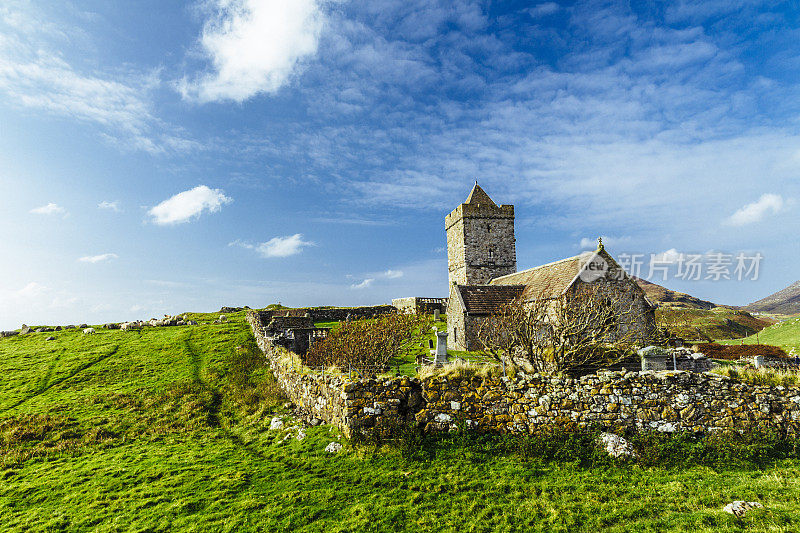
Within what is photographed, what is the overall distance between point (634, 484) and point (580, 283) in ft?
72.2

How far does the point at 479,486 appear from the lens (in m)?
9.55

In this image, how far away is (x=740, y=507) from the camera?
7.94 metres

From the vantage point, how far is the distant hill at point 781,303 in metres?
150

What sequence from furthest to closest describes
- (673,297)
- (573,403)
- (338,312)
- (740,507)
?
1. (673,297)
2. (338,312)
3. (573,403)
4. (740,507)

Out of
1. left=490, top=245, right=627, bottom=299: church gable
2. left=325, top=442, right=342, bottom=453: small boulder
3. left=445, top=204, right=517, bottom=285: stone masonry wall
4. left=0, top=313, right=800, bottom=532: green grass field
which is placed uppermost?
left=445, top=204, right=517, bottom=285: stone masonry wall

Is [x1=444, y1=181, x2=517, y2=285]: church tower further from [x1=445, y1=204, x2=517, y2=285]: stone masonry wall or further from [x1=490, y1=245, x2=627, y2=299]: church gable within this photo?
[x1=490, y1=245, x2=627, y2=299]: church gable

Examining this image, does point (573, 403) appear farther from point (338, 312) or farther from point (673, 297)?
point (673, 297)

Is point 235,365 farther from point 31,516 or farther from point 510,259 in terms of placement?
point 510,259

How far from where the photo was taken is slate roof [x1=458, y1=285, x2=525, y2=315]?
111ft

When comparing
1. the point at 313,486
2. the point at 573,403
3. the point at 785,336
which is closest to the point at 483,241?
the point at 785,336

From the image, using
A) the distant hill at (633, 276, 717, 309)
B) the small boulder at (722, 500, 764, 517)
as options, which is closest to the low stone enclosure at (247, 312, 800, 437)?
the small boulder at (722, 500, 764, 517)

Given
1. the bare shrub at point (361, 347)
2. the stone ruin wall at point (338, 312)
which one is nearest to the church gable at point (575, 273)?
the bare shrub at point (361, 347)

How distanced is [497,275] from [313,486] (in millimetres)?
44456

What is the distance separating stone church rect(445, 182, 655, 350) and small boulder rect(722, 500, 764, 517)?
19589 millimetres
